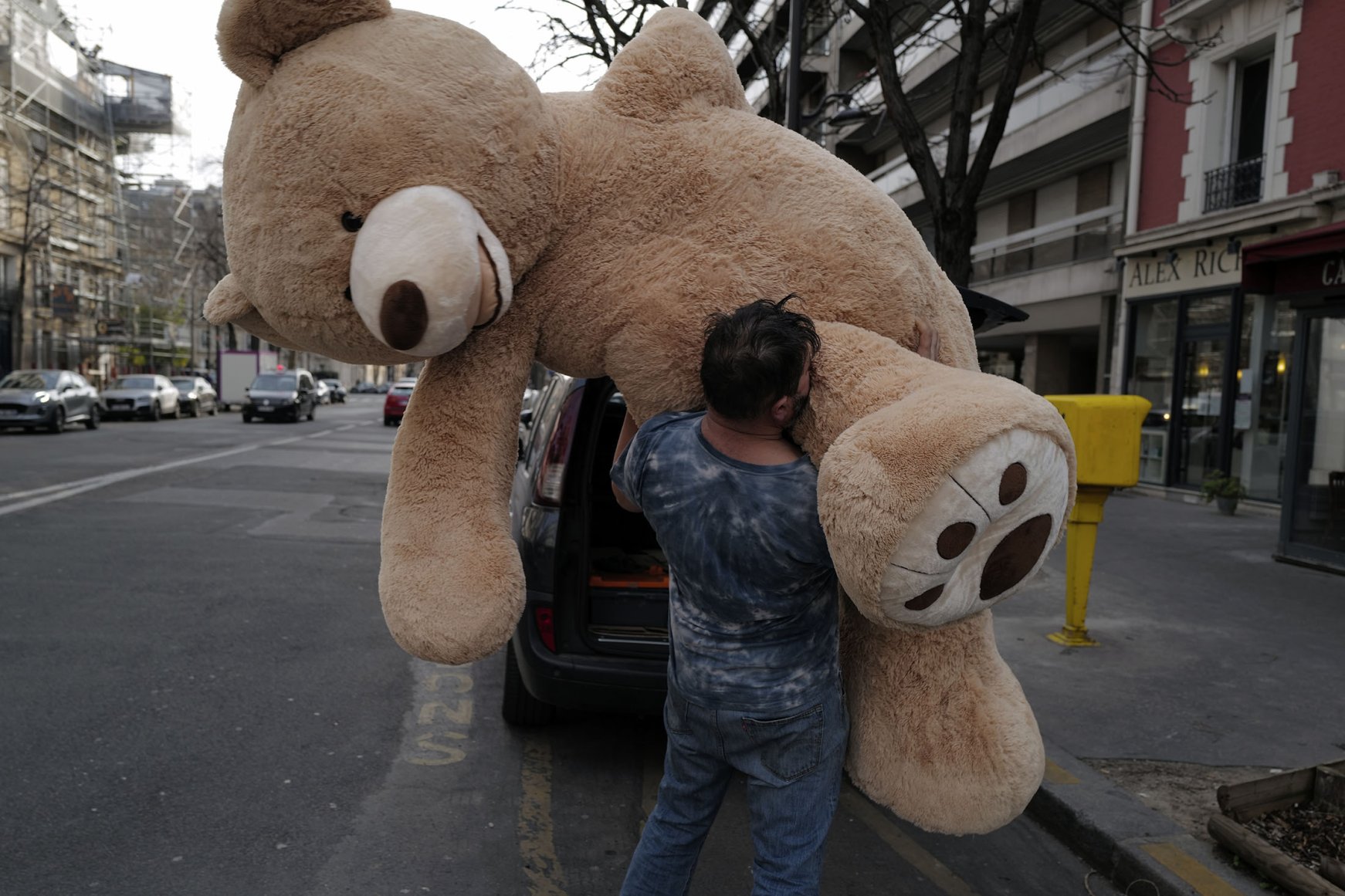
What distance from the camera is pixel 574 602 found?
4086mm

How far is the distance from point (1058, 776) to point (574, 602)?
2136 millimetres

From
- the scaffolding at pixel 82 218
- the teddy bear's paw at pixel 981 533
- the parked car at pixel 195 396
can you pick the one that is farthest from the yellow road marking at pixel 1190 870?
the scaffolding at pixel 82 218

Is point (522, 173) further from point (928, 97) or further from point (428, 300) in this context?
point (928, 97)

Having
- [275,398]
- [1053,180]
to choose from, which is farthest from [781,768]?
[275,398]

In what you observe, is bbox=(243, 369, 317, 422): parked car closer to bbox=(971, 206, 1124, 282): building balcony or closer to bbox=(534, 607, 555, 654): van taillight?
bbox=(971, 206, 1124, 282): building balcony

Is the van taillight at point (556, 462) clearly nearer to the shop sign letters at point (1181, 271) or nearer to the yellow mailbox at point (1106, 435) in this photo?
the yellow mailbox at point (1106, 435)

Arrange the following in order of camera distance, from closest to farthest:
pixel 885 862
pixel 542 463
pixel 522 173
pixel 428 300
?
pixel 428 300 < pixel 522 173 < pixel 885 862 < pixel 542 463

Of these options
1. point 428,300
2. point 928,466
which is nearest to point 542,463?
point 428,300

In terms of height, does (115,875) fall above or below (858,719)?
below

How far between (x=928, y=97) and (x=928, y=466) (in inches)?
949

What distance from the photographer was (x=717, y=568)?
2021 millimetres

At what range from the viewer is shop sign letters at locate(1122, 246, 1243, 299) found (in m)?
13.9

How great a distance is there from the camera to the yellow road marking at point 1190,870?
3.12 metres

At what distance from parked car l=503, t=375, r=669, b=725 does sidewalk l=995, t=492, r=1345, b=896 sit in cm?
174
